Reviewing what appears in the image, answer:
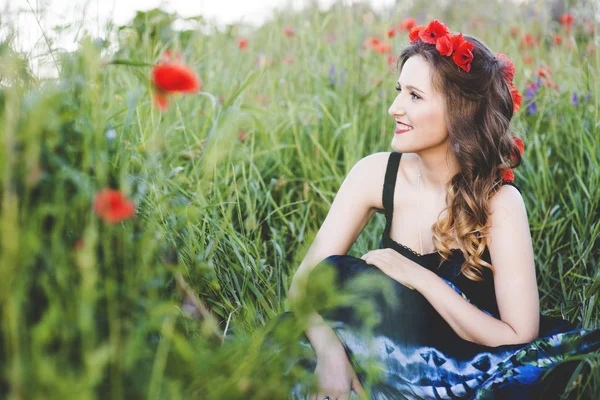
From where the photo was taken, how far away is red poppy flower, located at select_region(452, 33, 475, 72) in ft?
6.34

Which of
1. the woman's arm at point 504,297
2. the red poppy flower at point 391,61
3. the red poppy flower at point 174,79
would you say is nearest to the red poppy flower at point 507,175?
the woman's arm at point 504,297

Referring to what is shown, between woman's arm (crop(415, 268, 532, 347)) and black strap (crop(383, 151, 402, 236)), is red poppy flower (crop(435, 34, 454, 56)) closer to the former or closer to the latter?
black strap (crop(383, 151, 402, 236))

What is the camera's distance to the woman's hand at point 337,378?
5.33ft

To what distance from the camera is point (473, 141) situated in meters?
1.95

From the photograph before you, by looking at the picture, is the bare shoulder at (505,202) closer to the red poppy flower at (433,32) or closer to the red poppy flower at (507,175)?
the red poppy flower at (507,175)

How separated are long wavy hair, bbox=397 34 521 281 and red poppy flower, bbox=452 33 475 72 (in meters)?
0.02

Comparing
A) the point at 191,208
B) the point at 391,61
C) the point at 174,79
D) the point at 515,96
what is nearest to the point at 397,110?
the point at 515,96

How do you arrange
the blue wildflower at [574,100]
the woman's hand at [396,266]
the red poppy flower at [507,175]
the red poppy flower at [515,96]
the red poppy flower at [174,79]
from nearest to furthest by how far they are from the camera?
the red poppy flower at [174,79], the woman's hand at [396,266], the red poppy flower at [507,175], the red poppy flower at [515,96], the blue wildflower at [574,100]

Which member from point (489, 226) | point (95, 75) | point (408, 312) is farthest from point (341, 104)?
point (95, 75)

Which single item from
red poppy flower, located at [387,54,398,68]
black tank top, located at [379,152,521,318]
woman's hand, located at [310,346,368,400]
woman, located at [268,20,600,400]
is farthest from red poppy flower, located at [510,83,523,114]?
woman's hand, located at [310,346,368,400]

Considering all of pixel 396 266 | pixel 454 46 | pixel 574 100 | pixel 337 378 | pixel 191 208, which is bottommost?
pixel 337 378

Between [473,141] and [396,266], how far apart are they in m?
0.50

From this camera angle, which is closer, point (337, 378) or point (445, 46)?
point (337, 378)

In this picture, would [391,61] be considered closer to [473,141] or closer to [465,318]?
[473,141]
